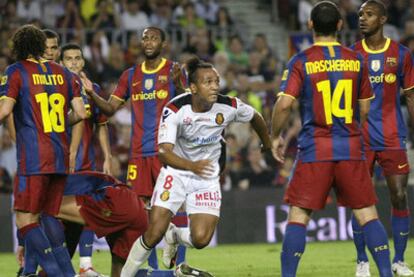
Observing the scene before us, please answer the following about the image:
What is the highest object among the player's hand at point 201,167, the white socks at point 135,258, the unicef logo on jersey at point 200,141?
the unicef logo on jersey at point 200,141

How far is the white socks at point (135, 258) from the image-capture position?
893 centimetres

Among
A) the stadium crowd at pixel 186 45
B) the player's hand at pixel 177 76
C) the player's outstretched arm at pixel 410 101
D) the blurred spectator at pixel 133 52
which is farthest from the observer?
the blurred spectator at pixel 133 52

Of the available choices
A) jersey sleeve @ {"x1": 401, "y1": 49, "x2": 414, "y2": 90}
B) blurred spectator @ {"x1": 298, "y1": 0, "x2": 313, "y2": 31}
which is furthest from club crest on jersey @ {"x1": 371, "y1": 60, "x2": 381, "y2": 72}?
blurred spectator @ {"x1": 298, "y1": 0, "x2": 313, "y2": 31}

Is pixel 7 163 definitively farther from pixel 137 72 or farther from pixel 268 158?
pixel 137 72

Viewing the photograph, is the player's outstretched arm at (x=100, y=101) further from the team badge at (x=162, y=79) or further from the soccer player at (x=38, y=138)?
the soccer player at (x=38, y=138)

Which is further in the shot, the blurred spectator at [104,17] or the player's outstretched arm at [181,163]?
the blurred spectator at [104,17]

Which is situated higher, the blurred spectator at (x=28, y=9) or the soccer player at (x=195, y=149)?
the blurred spectator at (x=28, y=9)

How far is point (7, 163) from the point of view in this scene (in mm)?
17016

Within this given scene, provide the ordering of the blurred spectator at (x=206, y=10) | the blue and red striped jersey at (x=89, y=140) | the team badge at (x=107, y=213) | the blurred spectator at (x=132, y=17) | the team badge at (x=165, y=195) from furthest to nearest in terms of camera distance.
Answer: the blurred spectator at (x=206, y=10)
the blurred spectator at (x=132, y=17)
the blue and red striped jersey at (x=89, y=140)
the team badge at (x=165, y=195)
the team badge at (x=107, y=213)

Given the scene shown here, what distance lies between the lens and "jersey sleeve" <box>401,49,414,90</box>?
10.7m

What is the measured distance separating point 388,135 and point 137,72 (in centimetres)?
262

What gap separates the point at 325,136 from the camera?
8766 mm

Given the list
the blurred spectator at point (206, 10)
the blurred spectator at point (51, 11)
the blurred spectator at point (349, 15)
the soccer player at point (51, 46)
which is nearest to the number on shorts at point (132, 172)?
the soccer player at point (51, 46)

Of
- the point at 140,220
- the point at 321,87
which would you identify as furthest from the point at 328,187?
the point at 140,220
